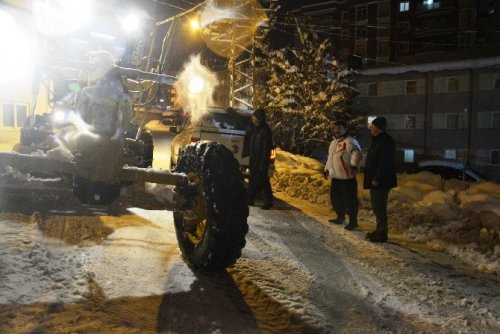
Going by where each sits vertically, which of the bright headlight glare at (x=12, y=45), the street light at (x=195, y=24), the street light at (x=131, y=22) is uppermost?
the street light at (x=195, y=24)

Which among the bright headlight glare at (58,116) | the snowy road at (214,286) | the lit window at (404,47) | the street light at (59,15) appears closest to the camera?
the snowy road at (214,286)

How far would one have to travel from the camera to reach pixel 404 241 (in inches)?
279

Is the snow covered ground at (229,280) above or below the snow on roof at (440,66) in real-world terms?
below

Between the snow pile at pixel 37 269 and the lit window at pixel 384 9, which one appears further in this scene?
the lit window at pixel 384 9

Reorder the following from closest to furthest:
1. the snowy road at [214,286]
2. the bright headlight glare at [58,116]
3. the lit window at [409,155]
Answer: the snowy road at [214,286] → the bright headlight glare at [58,116] → the lit window at [409,155]

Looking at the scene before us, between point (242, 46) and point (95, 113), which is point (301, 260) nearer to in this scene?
point (95, 113)

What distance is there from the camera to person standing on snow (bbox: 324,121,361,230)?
7668 millimetres

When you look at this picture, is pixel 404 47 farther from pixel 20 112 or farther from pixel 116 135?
pixel 116 135

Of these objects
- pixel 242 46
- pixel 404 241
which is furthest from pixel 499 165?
pixel 404 241

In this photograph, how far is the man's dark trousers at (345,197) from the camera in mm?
7648

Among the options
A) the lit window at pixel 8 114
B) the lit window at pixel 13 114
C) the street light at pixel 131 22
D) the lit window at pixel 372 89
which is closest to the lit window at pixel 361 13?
the lit window at pixel 372 89

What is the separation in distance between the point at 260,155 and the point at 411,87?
29282 millimetres

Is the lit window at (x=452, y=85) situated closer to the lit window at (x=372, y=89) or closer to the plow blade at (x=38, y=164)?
the lit window at (x=372, y=89)

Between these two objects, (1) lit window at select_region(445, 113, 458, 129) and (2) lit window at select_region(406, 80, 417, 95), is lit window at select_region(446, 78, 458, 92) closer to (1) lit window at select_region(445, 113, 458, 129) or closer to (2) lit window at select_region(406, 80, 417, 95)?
(1) lit window at select_region(445, 113, 458, 129)
